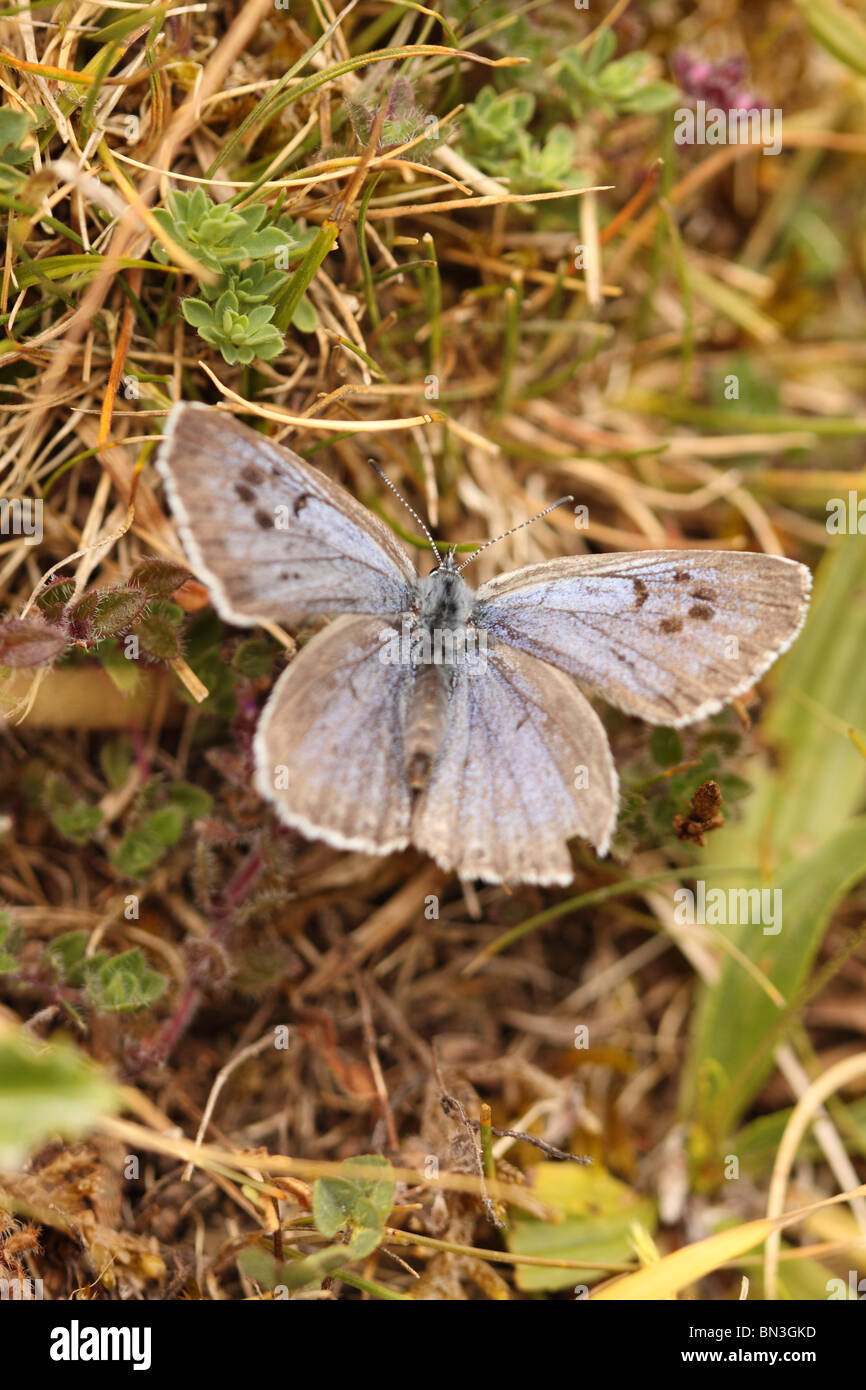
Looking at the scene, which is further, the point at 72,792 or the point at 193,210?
the point at 72,792

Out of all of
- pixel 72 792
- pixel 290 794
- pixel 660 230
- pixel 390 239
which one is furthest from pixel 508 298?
pixel 72 792

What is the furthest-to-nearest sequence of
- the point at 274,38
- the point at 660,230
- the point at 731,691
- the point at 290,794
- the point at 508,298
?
the point at 660,230
the point at 508,298
the point at 274,38
the point at 731,691
the point at 290,794

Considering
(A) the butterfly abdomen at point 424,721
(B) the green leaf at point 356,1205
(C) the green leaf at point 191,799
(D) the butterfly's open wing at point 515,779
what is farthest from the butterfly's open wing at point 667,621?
(B) the green leaf at point 356,1205

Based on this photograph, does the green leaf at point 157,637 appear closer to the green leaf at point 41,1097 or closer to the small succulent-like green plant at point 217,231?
the small succulent-like green plant at point 217,231

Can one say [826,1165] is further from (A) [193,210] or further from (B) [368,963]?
(A) [193,210]

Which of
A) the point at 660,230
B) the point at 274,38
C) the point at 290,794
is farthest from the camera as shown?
the point at 660,230
